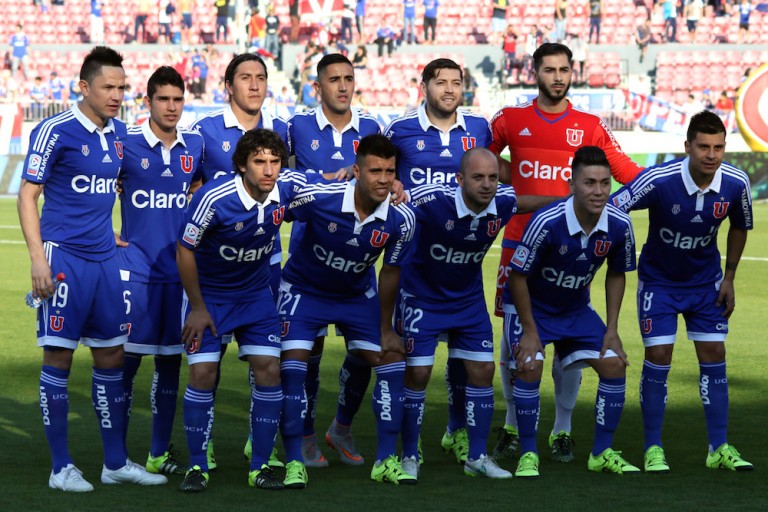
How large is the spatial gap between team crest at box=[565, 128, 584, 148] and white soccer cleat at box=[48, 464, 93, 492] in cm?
367

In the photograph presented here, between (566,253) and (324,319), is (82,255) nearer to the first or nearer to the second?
(324,319)

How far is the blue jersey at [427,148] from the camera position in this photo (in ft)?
24.8

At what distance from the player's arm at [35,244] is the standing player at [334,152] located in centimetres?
160

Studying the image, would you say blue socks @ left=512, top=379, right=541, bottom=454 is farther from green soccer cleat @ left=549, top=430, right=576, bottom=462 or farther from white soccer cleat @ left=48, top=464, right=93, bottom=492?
white soccer cleat @ left=48, top=464, right=93, bottom=492

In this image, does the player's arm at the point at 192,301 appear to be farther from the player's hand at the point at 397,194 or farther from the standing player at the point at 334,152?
the player's hand at the point at 397,194

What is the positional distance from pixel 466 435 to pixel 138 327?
83.2 inches

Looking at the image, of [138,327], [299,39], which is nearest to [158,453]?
[138,327]

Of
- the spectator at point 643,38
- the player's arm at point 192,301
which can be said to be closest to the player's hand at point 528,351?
the player's arm at point 192,301

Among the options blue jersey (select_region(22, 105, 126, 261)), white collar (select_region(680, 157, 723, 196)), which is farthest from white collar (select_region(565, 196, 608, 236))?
blue jersey (select_region(22, 105, 126, 261))

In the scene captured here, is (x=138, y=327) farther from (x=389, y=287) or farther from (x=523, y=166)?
(x=523, y=166)

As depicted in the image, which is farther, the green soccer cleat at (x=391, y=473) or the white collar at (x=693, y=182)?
the white collar at (x=693, y=182)

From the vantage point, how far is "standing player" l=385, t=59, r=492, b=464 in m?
7.48

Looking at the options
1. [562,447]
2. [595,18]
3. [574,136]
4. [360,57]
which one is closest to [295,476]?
[562,447]

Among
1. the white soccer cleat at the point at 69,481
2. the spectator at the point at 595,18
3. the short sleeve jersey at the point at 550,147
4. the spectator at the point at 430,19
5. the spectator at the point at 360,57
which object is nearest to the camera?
the white soccer cleat at the point at 69,481
